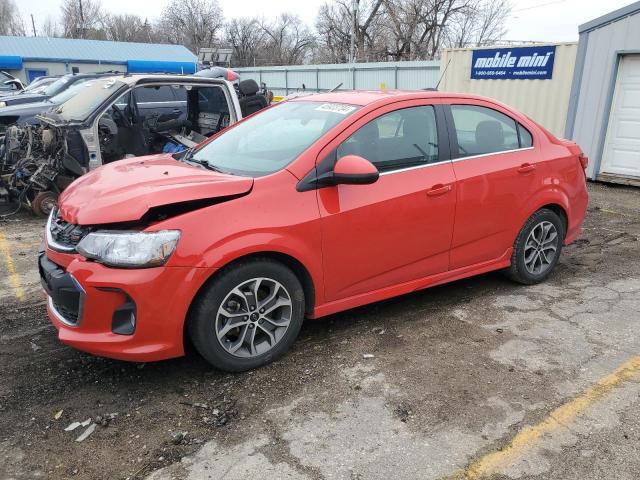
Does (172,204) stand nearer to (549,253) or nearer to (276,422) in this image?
(276,422)

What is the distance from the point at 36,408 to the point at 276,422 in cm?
138

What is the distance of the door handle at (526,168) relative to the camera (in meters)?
4.48

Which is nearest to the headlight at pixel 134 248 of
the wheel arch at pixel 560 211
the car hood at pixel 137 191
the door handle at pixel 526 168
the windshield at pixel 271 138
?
the car hood at pixel 137 191

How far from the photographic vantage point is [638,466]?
8.56ft

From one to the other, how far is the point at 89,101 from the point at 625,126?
8.99 meters

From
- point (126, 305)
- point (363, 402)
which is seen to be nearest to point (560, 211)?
point (363, 402)

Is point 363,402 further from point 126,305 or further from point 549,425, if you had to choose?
point 126,305

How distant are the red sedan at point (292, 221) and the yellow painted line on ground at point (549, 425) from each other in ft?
4.42

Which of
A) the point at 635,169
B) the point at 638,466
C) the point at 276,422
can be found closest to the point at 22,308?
the point at 276,422

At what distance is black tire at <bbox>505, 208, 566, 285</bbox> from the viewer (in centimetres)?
468

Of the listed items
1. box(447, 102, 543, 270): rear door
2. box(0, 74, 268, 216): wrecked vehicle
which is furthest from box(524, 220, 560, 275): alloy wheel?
box(0, 74, 268, 216): wrecked vehicle

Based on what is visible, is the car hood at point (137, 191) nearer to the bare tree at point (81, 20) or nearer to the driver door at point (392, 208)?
the driver door at point (392, 208)

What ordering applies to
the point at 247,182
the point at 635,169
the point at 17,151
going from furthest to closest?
the point at 635,169, the point at 17,151, the point at 247,182

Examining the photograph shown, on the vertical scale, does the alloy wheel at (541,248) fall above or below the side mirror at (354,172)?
below
